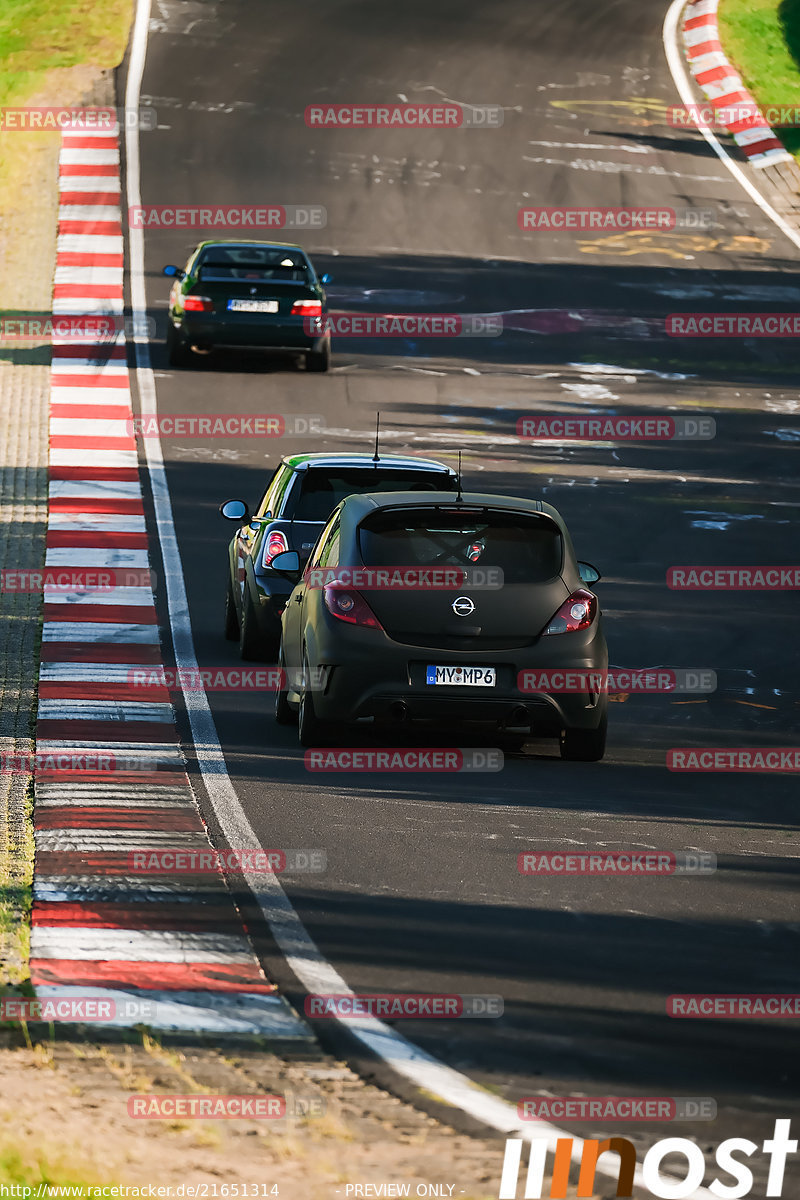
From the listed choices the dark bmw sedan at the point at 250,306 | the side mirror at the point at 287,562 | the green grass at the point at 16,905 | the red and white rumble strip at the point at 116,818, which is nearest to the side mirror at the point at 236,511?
the red and white rumble strip at the point at 116,818

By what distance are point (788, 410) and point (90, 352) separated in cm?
1006

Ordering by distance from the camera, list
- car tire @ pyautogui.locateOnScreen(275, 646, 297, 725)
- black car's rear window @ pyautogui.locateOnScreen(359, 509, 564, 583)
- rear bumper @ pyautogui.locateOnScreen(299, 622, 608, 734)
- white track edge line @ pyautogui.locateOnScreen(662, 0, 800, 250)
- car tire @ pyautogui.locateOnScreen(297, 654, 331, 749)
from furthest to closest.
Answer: white track edge line @ pyautogui.locateOnScreen(662, 0, 800, 250)
car tire @ pyautogui.locateOnScreen(275, 646, 297, 725)
car tire @ pyautogui.locateOnScreen(297, 654, 331, 749)
black car's rear window @ pyautogui.locateOnScreen(359, 509, 564, 583)
rear bumper @ pyautogui.locateOnScreen(299, 622, 608, 734)

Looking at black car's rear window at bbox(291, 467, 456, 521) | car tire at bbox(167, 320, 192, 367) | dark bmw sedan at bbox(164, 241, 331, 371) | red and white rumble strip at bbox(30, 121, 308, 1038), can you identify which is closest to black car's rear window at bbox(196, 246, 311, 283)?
dark bmw sedan at bbox(164, 241, 331, 371)

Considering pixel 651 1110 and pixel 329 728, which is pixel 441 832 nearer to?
pixel 329 728

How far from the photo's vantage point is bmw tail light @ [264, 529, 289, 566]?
14604mm

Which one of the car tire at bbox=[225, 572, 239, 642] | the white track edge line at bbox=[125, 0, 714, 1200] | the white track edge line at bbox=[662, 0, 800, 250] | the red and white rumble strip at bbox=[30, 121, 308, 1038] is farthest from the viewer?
the white track edge line at bbox=[662, 0, 800, 250]

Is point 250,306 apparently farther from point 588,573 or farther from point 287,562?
point 588,573

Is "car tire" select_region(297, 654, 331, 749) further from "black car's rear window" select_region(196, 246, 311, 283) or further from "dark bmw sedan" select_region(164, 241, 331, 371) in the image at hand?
"black car's rear window" select_region(196, 246, 311, 283)

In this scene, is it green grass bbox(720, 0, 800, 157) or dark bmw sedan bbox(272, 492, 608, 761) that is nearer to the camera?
dark bmw sedan bbox(272, 492, 608, 761)

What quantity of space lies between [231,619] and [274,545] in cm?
156

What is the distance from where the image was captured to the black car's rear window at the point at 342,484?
14227 millimetres

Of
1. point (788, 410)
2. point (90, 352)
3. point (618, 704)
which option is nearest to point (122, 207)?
point (90, 352)

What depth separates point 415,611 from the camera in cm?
1166

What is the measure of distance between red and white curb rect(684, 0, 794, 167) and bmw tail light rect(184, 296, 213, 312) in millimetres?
17391
